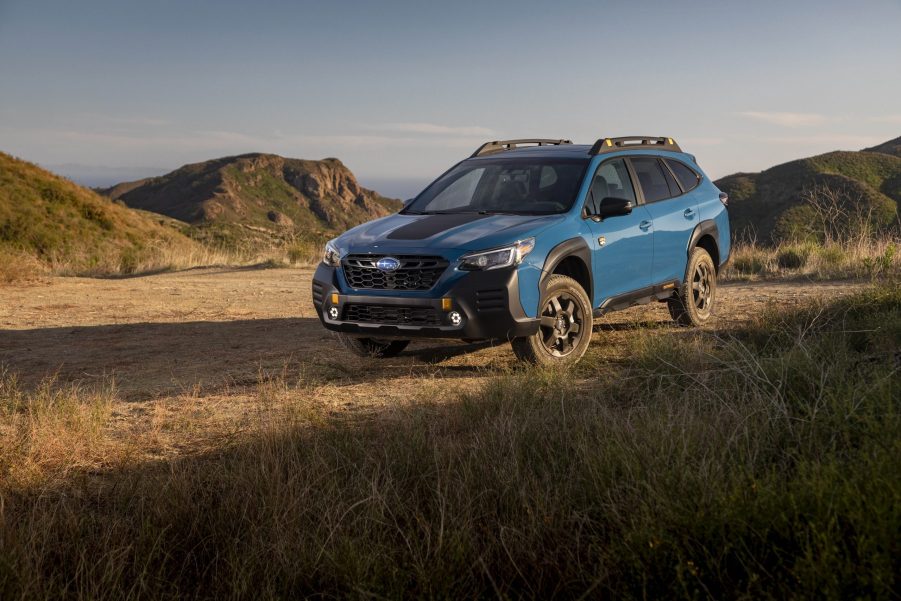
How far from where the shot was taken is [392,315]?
7.53 metres

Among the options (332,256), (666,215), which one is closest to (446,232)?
(332,256)

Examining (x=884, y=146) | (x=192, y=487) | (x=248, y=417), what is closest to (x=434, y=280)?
(x=248, y=417)

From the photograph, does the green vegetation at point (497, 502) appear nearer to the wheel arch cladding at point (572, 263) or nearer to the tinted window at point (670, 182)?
the wheel arch cladding at point (572, 263)

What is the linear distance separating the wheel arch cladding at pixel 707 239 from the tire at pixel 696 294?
0.09 metres

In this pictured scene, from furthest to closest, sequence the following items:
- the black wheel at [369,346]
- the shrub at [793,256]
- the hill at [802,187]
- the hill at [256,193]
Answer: the hill at [256,193] < the hill at [802,187] < the shrub at [793,256] < the black wheel at [369,346]

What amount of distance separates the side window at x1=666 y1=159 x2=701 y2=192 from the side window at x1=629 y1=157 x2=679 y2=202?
0.23 m

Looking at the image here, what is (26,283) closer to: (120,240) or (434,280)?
(434,280)

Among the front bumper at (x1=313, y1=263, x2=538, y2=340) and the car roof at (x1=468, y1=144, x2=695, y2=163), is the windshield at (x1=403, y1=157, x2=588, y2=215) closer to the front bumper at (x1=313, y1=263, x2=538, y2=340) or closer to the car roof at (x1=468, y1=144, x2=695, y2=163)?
the car roof at (x1=468, y1=144, x2=695, y2=163)

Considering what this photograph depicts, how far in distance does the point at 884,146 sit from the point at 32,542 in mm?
80900

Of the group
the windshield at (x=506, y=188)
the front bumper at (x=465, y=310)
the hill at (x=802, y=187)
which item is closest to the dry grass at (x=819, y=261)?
the windshield at (x=506, y=188)

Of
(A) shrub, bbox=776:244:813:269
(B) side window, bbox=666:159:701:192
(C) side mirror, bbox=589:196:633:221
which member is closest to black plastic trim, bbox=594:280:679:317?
(C) side mirror, bbox=589:196:633:221

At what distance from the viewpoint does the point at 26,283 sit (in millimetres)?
15391

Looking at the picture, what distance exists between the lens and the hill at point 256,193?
382 ft

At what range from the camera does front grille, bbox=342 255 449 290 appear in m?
7.35
